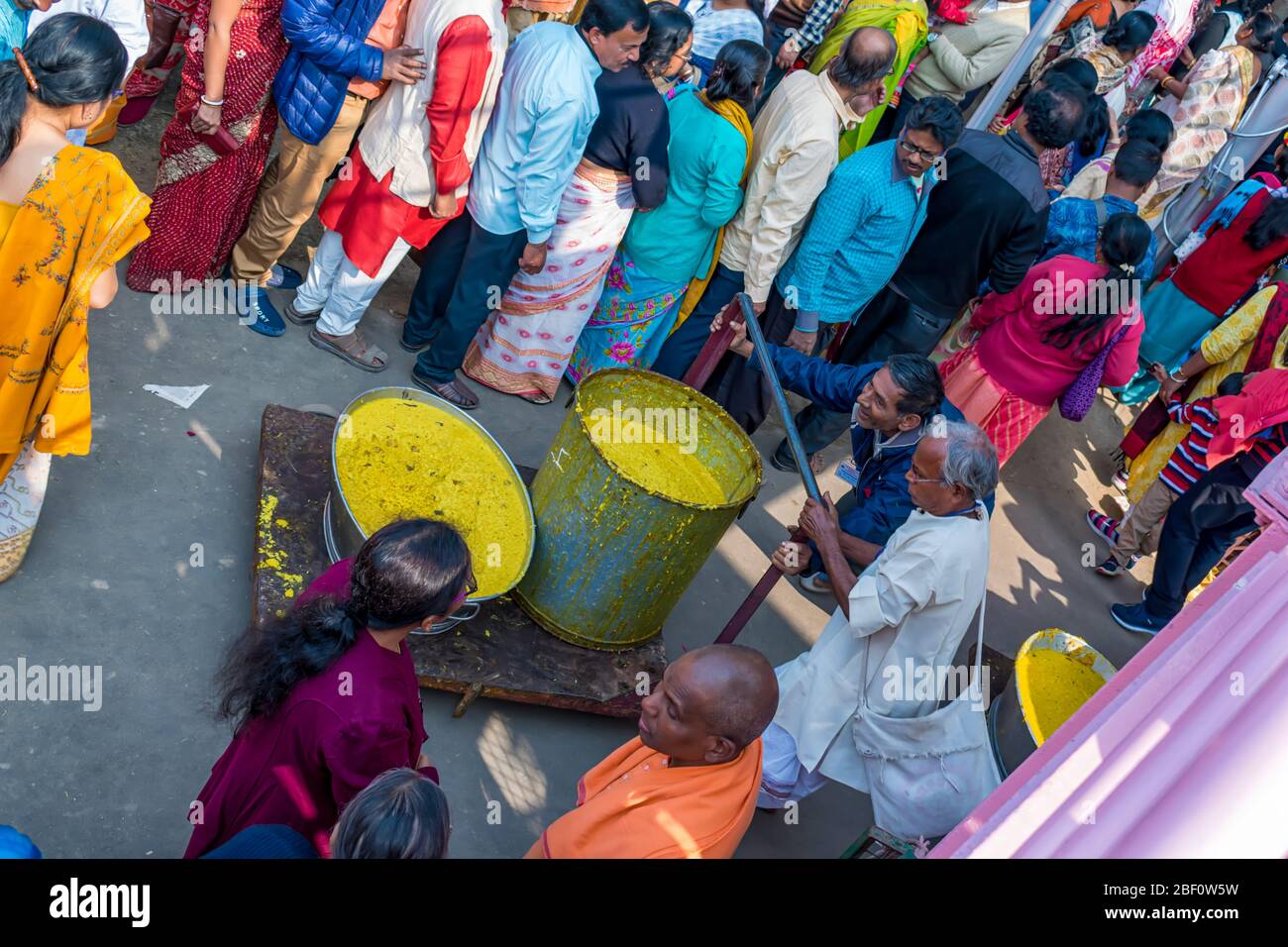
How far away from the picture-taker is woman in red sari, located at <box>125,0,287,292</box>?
176 inches

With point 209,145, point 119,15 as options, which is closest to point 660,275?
point 209,145

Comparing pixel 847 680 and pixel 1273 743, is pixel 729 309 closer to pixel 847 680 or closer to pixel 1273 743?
pixel 847 680

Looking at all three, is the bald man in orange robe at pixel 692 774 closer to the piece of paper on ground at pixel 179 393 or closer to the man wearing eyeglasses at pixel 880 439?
the man wearing eyeglasses at pixel 880 439

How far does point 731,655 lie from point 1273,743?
49.5 inches

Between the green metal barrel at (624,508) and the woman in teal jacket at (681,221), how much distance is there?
→ 2.57 ft

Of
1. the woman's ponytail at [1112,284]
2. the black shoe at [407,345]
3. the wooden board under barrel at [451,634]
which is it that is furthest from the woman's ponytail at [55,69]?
the woman's ponytail at [1112,284]

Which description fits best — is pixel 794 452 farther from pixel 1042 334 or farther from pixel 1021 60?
pixel 1021 60

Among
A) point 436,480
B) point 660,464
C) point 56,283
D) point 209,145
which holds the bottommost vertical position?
point 436,480

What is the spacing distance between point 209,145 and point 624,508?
2.42 meters

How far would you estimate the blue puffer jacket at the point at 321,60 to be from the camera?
4.42m

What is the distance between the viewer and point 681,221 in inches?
208

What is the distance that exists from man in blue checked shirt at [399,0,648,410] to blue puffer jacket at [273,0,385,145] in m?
0.58

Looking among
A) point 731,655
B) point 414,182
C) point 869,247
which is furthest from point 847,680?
point 414,182

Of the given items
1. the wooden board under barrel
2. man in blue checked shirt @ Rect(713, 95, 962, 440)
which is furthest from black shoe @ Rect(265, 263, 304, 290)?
man in blue checked shirt @ Rect(713, 95, 962, 440)
